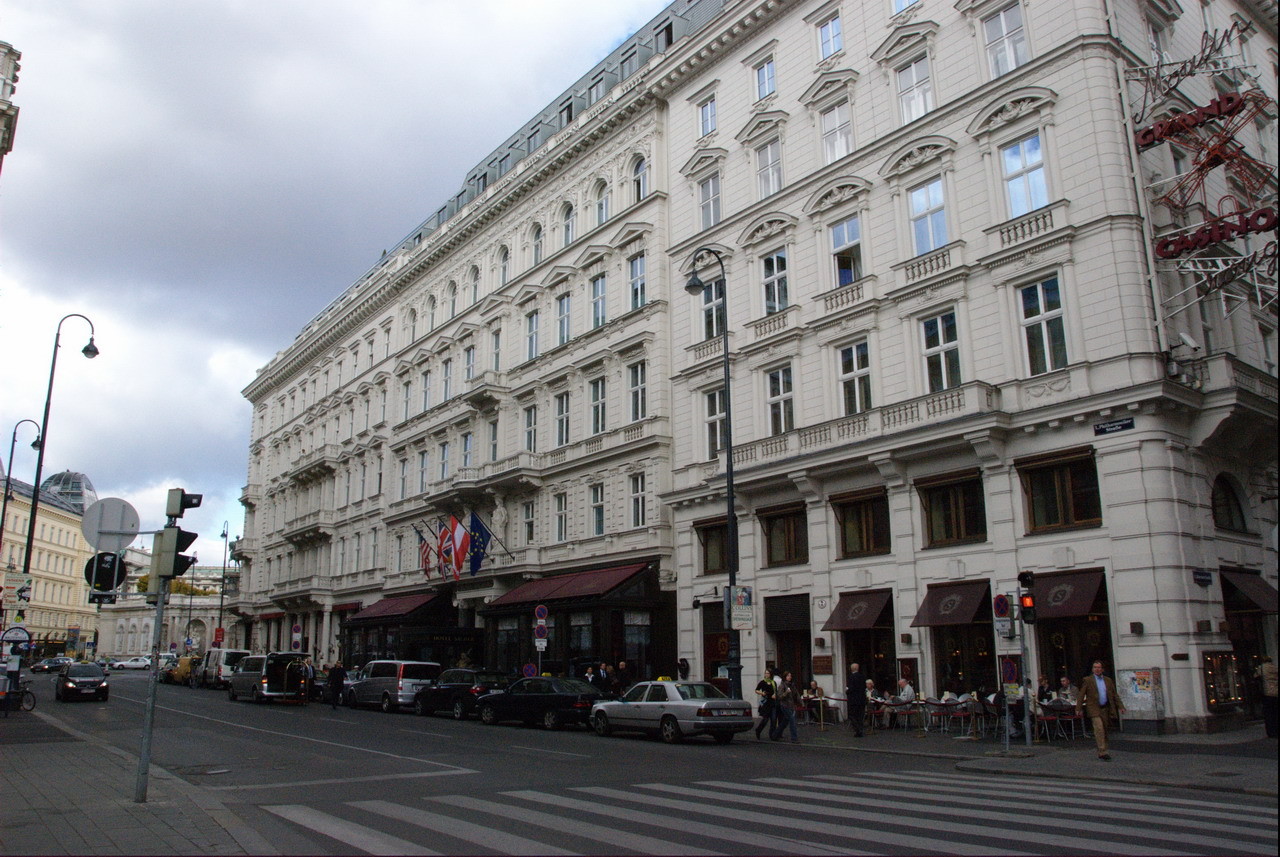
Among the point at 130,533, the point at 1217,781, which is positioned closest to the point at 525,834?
the point at 130,533

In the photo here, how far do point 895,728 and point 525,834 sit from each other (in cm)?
1593

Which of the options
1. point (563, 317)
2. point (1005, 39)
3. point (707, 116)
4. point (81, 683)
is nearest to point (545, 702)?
point (563, 317)

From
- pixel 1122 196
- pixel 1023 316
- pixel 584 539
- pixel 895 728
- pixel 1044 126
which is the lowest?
pixel 895 728

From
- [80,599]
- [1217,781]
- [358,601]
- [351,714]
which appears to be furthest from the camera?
[80,599]

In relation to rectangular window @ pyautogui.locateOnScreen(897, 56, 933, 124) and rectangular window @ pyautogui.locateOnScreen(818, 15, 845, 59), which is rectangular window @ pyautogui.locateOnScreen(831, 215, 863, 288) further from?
rectangular window @ pyautogui.locateOnScreen(818, 15, 845, 59)

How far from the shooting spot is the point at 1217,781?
44.0 ft

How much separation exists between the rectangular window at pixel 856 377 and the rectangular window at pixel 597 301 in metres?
12.6

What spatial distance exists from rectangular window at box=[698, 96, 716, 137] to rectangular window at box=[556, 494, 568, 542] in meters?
14.4

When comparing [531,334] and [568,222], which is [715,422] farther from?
[568,222]

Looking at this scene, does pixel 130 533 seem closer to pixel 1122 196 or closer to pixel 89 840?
pixel 89 840

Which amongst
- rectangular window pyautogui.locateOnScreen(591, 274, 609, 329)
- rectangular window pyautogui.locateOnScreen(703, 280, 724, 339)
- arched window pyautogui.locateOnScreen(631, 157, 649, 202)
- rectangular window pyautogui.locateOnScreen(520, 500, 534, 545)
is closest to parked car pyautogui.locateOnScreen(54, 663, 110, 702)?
rectangular window pyautogui.locateOnScreen(520, 500, 534, 545)

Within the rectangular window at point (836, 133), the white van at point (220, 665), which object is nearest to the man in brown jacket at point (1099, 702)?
the rectangular window at point (836, 133)

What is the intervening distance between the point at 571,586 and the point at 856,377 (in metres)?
12.9

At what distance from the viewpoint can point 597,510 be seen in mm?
35344
